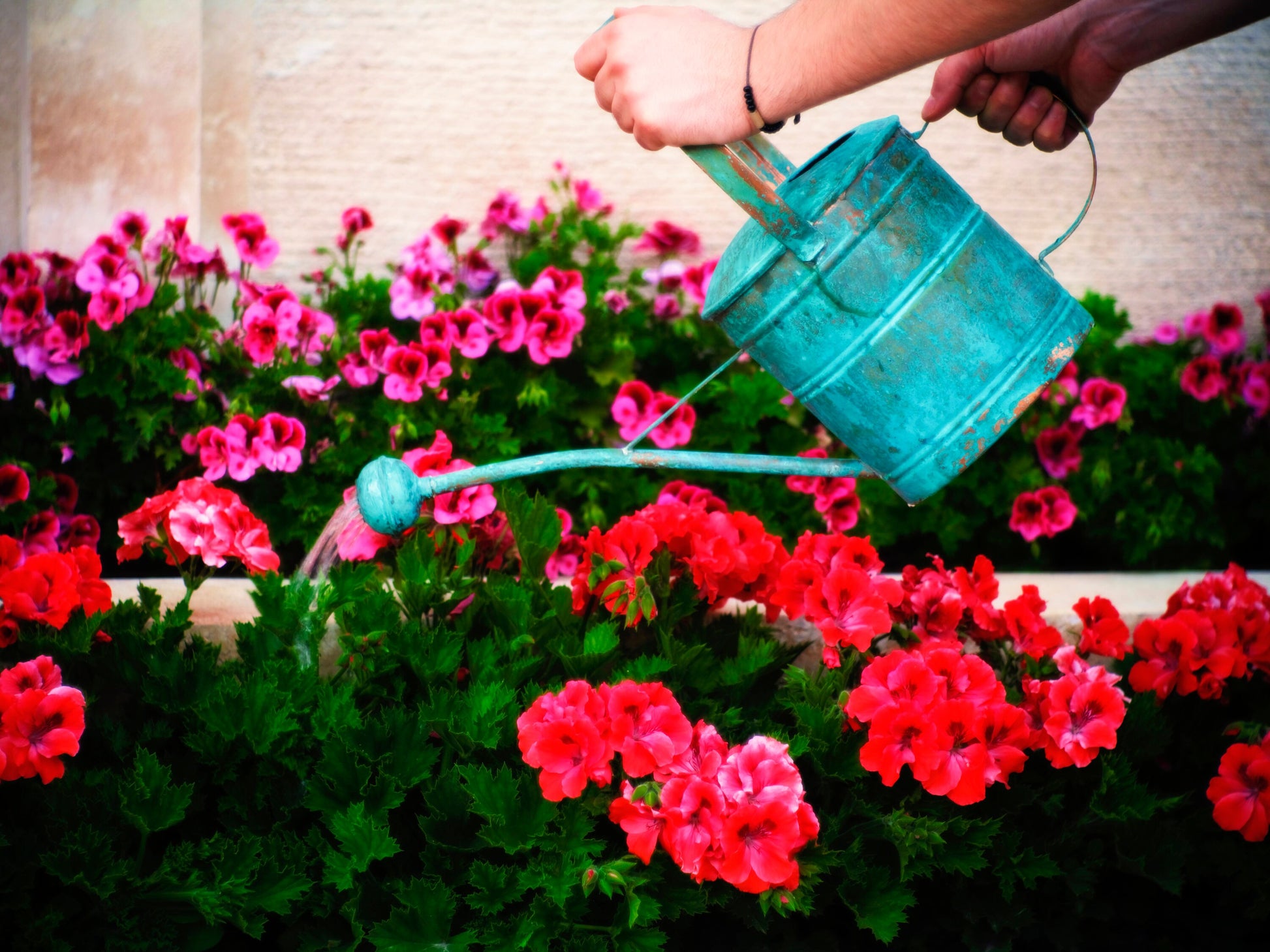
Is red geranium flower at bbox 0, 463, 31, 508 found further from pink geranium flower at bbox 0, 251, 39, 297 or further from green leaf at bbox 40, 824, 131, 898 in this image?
green leaf at bbox 40, 824, 131, 898

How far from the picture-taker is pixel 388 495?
121 centimetres

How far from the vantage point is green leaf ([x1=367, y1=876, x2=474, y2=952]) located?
1091 millimetres

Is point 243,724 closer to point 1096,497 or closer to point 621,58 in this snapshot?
point 621,58

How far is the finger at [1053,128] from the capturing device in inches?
52.2

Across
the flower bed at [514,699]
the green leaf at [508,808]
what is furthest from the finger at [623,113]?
the green leaf at [508,808]

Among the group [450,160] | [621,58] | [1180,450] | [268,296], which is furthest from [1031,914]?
[450,160]

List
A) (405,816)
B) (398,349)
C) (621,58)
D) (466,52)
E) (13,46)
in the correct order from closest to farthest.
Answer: (621,58) < (405,816) < (398,349) < (13,46) < (466,52)

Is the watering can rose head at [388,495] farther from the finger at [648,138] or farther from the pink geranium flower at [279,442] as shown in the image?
the pink geranium flower at [279,442]

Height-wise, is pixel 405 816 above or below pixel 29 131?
below

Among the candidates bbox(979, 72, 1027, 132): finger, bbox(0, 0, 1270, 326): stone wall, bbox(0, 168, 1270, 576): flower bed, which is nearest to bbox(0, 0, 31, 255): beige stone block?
bbox(0, 0, 1270, 326): stone wall

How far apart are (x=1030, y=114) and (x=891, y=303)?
467mm

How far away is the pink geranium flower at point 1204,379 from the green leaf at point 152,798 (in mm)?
2550

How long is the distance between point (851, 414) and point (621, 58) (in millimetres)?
499

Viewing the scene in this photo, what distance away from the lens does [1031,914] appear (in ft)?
4.37
